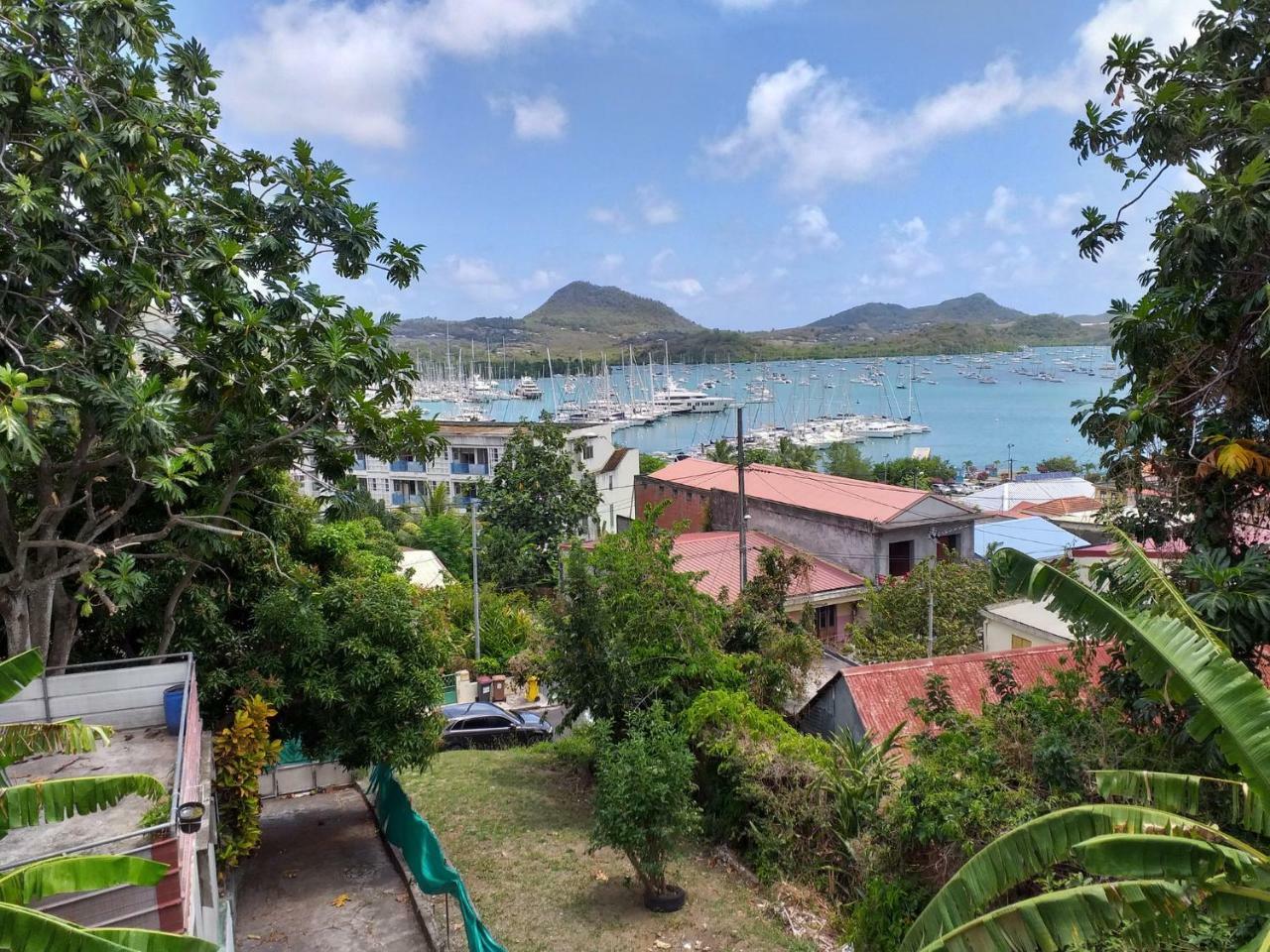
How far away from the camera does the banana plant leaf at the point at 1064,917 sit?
14.3ft

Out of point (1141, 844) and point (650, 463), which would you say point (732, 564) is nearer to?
point (1141, 844)

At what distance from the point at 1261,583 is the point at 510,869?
9882 millimetres

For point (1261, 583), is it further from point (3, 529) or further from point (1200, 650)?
point (3, 529)

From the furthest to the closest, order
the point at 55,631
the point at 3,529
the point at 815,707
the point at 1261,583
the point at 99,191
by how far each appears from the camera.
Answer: the point at 815,707, the point at 55,631, the point at 3,529, the point at 99,191, the point at 1261,583

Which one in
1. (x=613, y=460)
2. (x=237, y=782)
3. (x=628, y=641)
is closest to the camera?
(x=237, y=782)

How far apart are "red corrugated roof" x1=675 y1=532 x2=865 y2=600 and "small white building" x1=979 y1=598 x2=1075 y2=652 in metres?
5.15

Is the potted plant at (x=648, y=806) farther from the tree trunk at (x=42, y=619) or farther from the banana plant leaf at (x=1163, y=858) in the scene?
the banana plant leaf at (x=1163, y=858)

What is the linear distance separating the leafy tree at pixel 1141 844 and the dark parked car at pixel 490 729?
15906 millimetres

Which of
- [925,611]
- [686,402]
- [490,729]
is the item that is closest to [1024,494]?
[925,611]

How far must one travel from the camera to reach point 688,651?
1501 cm

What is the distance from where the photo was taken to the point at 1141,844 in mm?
4426

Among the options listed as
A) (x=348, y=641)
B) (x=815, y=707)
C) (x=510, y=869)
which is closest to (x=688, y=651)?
(x=815, y=707)

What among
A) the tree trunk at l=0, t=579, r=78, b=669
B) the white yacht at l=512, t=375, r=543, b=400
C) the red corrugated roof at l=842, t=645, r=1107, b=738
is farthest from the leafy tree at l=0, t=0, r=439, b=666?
the white yacht at l=512, t=375, r=543, b=400

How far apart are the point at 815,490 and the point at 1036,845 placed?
2697 centimetres
